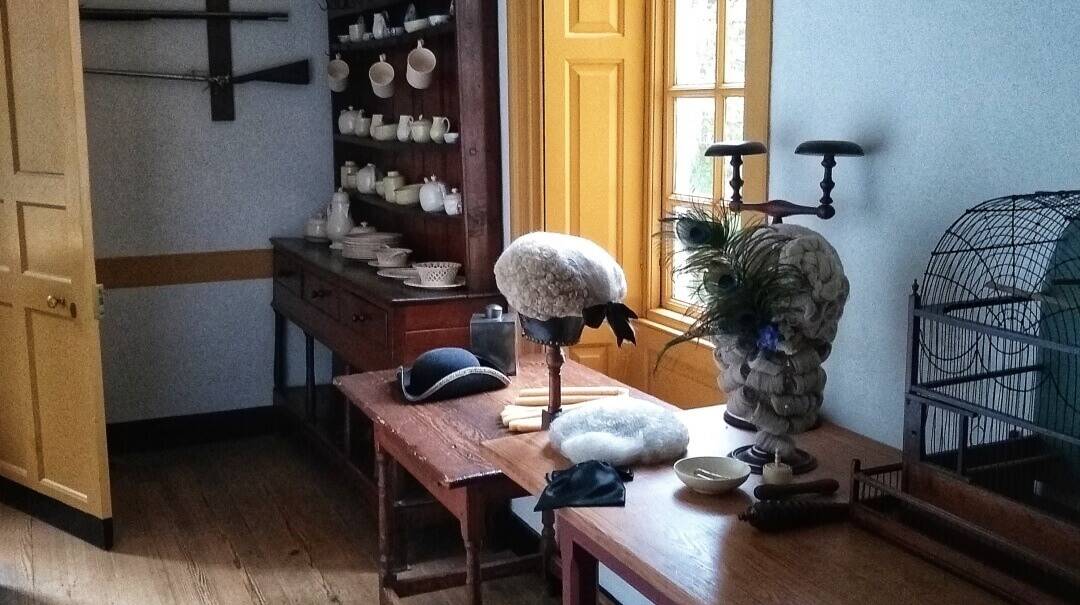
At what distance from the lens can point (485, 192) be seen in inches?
137

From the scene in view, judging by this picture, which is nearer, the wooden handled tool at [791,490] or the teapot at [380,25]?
the wooden handled tool at [791,490]

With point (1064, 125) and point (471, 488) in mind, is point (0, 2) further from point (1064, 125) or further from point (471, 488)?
point (1064, 125)

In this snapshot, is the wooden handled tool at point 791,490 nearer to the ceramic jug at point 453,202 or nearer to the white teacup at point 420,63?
the ceramic jug at point 453,202

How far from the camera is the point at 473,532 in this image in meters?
2.45

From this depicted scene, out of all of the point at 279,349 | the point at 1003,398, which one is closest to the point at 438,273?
the point at 279,349

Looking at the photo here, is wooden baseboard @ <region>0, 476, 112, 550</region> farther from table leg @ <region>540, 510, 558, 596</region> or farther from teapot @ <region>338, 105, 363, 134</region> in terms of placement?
teapot @ <region>338, 105, 363, 134</region>

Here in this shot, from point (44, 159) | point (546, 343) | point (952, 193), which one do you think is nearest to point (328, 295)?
point (44, 159)

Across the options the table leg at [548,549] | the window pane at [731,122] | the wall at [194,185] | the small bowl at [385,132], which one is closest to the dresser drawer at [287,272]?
the wall at [194,185]

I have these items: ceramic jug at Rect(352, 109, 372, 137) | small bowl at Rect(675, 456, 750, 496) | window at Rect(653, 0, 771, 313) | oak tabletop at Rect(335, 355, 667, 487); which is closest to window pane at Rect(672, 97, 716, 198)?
window at Rect(653, 0, 771, 313)

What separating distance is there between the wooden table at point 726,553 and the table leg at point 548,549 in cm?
125

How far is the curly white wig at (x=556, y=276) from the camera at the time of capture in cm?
234

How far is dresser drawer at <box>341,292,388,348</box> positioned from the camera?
11.7 ft

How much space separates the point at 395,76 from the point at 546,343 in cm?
220

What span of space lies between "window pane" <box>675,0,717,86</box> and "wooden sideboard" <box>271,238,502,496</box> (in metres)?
0.97
